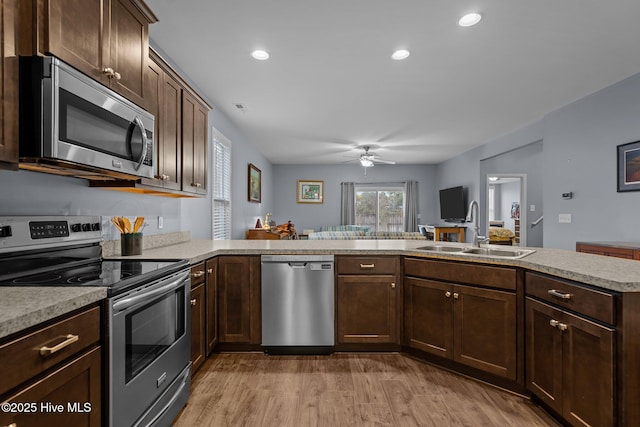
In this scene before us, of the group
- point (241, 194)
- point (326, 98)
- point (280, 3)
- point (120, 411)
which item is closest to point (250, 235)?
point (241, 194)

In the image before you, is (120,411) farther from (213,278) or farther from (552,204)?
(552,204)

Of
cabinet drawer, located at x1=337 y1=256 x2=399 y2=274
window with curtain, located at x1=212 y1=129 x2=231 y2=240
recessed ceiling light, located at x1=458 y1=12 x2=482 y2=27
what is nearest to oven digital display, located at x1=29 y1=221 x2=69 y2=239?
cabinet drawer, located at x1=337 y1=256 x2=399 y2=274

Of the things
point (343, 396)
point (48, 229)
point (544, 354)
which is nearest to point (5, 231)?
point (48, 229)

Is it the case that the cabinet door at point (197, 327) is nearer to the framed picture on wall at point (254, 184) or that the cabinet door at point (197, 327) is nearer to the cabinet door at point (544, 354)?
the cabinet door at point (544, 354)

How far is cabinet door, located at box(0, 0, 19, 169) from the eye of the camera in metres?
1.10

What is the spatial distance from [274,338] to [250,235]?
300 cm

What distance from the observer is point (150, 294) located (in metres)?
1.51

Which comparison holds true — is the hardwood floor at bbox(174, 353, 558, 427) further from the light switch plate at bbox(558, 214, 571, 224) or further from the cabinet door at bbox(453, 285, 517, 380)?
the light switch plate at bbox(558, 214, 571, 224)

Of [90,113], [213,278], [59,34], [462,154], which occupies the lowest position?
[213,278]

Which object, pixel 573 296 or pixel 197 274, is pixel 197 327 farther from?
pixel 573 296

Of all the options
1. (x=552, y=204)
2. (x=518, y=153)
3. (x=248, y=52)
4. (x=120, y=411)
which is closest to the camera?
(x=120, y=411)

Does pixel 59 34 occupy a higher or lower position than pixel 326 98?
lower

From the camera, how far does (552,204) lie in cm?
461

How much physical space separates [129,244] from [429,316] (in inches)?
86.8
